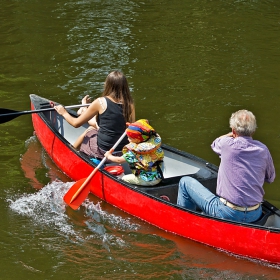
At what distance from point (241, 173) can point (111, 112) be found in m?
2.10

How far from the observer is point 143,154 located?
686cm

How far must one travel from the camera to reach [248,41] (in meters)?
13.8

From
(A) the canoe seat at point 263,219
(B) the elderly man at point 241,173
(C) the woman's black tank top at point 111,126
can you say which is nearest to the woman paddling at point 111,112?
(C) the woman's black tank top at point 111,126

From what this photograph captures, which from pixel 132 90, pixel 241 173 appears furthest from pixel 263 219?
pixel 132 90

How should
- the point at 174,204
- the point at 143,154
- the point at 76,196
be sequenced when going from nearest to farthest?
the point at 174,204
the point at 143,154
the point at 76,196

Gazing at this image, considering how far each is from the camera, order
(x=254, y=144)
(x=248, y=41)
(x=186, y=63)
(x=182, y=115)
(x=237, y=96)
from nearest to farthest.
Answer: (x=254, y=144) < (x=182, y=115) < (x=237, y=96) < (x=186, y=63) < (x=248, y=41)

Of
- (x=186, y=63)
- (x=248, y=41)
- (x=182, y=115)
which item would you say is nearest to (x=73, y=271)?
(x=182, y=115)

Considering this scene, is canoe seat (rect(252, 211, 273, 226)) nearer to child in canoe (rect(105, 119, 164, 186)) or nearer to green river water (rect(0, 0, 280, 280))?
green river water (rect(0, 0, 280, 280))

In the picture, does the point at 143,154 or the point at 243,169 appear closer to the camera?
the point at 243,169

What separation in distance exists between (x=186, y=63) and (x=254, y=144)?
22.6ft

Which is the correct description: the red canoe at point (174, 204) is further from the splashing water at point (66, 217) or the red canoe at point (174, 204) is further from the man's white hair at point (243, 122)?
the man's white hair at point (243, 122)

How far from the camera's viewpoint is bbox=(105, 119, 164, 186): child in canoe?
679cm

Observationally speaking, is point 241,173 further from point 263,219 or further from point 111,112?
point 111,112

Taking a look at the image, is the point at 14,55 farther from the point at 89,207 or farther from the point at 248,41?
the point at 89,207
